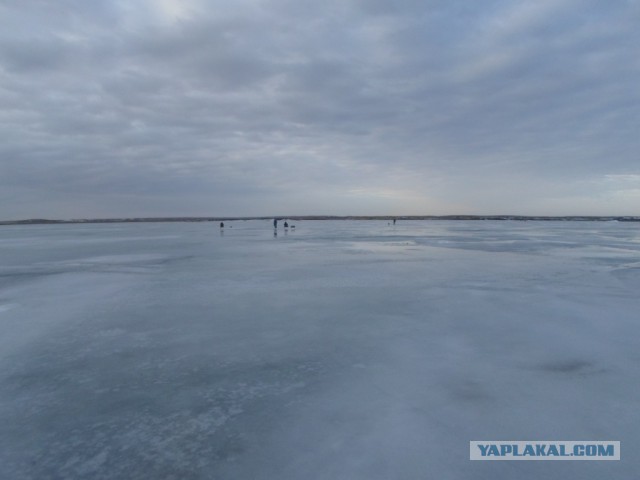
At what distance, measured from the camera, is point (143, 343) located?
5.33 meters

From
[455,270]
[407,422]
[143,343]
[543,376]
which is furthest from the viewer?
[455,270]

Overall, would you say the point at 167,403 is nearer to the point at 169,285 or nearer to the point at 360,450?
the point at 360,450

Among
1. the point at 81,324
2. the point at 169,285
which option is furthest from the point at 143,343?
the point at 169,285

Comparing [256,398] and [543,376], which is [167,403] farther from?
[543,376]

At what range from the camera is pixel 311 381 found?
4129mm

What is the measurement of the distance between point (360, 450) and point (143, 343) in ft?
11.5

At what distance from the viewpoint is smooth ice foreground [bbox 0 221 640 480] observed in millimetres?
2865

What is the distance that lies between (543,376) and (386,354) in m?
1.65

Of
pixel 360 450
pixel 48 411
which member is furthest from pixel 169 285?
pixel 360 450

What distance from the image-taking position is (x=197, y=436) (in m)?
3.12

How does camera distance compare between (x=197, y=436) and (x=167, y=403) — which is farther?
(x=167, y=403)

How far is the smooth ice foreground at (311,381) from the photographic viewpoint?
113 inches

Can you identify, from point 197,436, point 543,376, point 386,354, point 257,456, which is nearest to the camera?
point 257,456

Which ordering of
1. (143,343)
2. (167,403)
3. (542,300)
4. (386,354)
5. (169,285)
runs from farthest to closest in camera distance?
1. (169,285)
2. (542,300)
3. (143,343)
4. (386,354)
5. (167,403)
